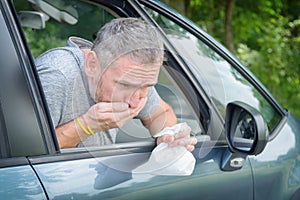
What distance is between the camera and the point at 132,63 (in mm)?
2131

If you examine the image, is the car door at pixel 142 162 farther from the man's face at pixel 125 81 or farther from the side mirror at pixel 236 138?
the man's face at pixel 125 81

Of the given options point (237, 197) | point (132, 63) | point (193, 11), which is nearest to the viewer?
point (132, 63)

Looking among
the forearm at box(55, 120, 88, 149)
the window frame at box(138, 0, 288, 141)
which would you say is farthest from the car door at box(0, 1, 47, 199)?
the window frame at box(138, 0, 288, 141)

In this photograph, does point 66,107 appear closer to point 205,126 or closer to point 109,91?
point 109,91

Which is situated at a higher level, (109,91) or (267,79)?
(109,91)

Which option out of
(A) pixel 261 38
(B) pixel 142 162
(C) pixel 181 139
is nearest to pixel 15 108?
(B) pixel 142 162

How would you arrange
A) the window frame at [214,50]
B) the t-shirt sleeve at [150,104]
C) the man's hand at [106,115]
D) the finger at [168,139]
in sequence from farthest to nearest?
the window frame at [214,50], the t-shirt sleeve at [150,104], the finger at [168,139], the man's hand at [106,115]

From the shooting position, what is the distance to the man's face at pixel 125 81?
2135mm

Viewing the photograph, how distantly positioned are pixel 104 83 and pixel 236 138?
0.80 m

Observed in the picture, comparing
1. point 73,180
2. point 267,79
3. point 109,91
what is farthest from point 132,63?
point 267,79

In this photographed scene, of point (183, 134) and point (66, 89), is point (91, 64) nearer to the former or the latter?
point (66, 89)

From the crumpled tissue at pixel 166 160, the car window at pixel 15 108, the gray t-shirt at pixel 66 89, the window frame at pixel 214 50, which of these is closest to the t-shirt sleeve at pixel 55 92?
the gray t-shirt at pixel 66 89

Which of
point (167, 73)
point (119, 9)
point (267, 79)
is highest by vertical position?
point (119, 9)

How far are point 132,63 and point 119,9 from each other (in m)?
0.76
